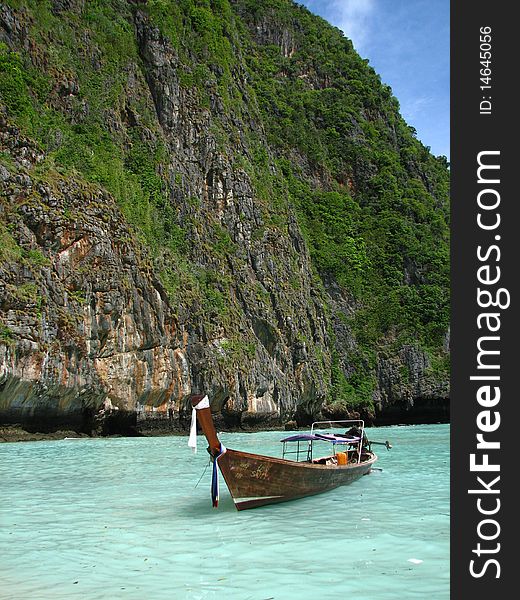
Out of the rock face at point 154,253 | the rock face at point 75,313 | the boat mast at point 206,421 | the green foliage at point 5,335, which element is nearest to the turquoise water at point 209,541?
the boat mast at point 206,421

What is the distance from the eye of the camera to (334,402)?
56.1m

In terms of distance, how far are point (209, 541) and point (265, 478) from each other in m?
2.75

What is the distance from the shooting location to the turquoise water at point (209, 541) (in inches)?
275

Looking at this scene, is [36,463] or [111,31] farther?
[111,31]

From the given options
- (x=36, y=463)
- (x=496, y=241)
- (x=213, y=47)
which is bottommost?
(x=36, y=463)

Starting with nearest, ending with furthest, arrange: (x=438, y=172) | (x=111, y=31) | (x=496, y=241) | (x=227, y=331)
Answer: (x=496, y=241) → (x=227, y=331) → (x=111, y=31) → (x=438, y=172)

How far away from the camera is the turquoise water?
7.00 metres

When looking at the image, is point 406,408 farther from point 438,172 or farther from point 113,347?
point 438,172

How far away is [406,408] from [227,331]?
2534 cm

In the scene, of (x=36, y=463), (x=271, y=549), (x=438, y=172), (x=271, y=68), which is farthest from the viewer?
(x=438, y=172)

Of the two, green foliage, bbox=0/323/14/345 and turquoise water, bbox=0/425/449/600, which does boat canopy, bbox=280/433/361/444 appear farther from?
green foliage, bbox=0/323/14/345

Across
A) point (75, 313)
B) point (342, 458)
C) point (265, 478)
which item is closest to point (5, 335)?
point (75, 313)

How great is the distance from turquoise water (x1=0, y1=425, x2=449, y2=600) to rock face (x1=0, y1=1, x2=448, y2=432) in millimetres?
16334

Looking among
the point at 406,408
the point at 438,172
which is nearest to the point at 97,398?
the point at 406,408
